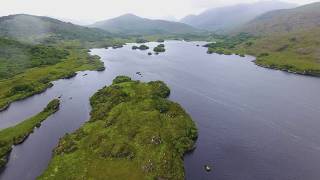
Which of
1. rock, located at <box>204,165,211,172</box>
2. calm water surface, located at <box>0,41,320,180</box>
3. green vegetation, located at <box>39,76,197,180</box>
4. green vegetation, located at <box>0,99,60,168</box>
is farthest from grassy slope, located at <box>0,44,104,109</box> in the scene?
rock, located at <box>204,165,211,172</box>

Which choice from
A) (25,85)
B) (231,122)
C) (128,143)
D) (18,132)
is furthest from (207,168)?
(25,85)

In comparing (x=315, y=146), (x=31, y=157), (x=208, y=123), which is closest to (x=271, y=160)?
(x=315, y=146)

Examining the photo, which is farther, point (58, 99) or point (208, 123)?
point (58, 99)

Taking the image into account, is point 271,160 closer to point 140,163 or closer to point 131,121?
point 140,163

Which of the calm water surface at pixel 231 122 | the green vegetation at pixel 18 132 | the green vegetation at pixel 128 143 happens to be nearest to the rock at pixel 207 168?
the calm water surface at pixel 231 122

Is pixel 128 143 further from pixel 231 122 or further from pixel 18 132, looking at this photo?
pixel 18 132

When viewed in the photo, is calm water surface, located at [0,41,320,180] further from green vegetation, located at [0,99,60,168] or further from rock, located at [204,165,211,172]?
green vegetation, located at [0,99,60,168]
